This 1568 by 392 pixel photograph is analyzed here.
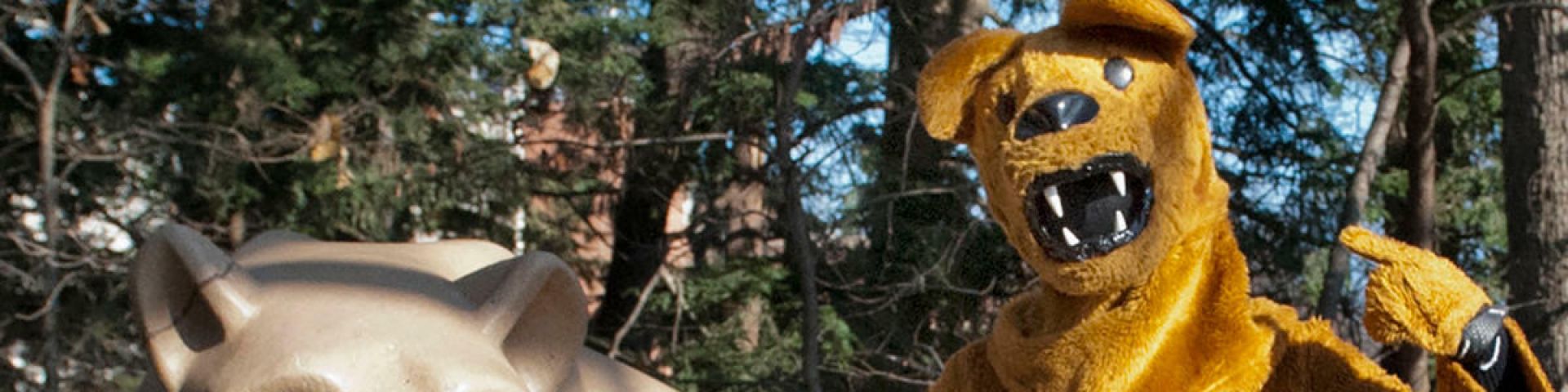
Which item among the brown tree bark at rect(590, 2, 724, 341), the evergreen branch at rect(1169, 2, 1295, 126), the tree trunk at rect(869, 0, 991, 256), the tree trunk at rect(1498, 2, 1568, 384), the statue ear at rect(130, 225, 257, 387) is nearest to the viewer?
the statue ear at rect(130, 225, 257, 387)

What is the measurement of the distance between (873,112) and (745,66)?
79 centimetres

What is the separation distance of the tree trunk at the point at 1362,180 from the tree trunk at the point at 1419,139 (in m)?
0.13

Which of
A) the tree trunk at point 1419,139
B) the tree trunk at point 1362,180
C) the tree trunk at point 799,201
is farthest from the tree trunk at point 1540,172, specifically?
the tree trunk at point 799,201

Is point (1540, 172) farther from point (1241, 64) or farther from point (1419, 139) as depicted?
point (1241, 64)

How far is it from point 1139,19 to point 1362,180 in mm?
4698

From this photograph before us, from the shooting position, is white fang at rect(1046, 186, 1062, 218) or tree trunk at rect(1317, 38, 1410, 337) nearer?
white fang at rect(1046, 186, 1062, 218)

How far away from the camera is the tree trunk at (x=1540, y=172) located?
21.8 feet

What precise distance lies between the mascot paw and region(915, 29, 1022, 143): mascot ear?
79cm

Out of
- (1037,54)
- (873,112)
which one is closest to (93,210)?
(873,112)

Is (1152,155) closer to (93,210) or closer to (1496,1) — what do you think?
(1496,1)

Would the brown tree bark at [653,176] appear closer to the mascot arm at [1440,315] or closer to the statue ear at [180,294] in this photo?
the mascot arm at [1440,315]

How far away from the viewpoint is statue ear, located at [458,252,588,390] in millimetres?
1979

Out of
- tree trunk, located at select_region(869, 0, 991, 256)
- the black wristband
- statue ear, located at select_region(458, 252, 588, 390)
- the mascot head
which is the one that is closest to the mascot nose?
the mascot head

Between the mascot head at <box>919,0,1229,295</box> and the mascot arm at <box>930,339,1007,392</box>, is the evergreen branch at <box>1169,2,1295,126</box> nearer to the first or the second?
the mascot arm at <box>930,339,1007,392</box>
